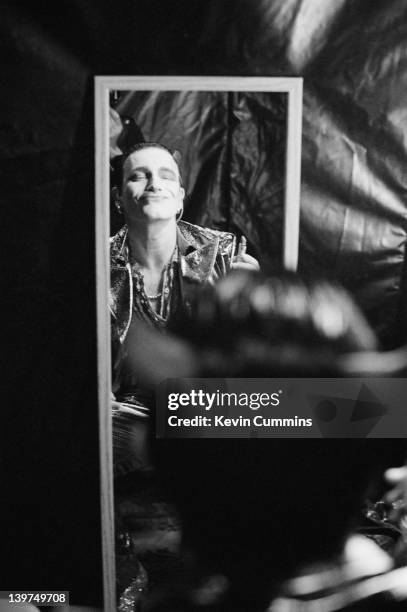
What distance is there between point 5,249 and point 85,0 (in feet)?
2.03

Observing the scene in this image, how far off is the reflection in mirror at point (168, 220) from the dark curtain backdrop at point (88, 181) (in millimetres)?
50

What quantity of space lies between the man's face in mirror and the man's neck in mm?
22

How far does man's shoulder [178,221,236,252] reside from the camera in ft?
4.99

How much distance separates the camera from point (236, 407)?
1556 mm

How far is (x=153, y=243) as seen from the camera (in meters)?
1.53

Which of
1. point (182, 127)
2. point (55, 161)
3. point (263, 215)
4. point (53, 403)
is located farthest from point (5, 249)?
point (263, 215)

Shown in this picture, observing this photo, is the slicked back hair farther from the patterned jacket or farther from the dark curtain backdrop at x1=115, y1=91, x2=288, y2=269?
the patterned jacket

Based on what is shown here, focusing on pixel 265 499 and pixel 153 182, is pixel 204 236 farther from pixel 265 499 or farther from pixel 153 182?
pixel 265 499

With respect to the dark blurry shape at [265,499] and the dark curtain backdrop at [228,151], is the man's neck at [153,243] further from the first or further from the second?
the dark blurry shape at [265,499]

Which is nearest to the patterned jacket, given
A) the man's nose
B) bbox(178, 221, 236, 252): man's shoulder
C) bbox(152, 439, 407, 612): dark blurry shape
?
bbox(178, 221, 236, 252): man's shoulder

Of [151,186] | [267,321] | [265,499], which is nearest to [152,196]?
[151,186]

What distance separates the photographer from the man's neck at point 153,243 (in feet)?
4.98

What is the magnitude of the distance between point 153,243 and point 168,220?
0.22ft

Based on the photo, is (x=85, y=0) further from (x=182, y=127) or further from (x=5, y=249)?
(x=5, y=249)
